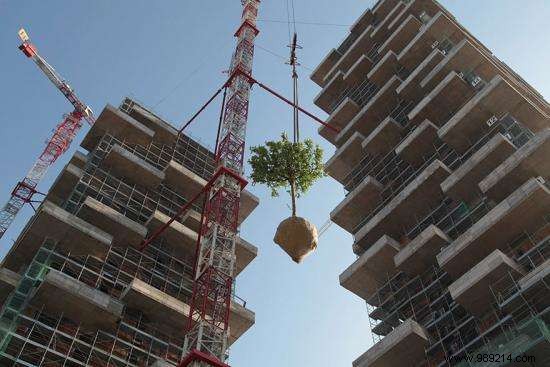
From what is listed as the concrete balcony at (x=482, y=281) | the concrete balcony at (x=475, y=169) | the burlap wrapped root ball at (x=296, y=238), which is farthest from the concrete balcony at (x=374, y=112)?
the burlap wrapped root ball at (x=296, y=238)

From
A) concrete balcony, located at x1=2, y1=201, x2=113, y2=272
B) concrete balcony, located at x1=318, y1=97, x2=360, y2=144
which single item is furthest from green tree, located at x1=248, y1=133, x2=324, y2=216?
concrete balcony, located at x1=318, y1=97, x2=360, y2=144

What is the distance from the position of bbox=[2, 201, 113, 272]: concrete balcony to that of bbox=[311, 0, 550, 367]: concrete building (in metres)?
16.3

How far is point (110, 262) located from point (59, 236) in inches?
157

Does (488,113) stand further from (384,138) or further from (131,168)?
(131,168)

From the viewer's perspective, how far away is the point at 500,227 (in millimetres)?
29859

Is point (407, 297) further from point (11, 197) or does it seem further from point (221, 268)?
point (11, 197)

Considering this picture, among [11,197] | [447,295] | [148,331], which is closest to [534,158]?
[447,295]

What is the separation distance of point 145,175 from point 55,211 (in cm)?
1001

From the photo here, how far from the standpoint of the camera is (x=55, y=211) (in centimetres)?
3784

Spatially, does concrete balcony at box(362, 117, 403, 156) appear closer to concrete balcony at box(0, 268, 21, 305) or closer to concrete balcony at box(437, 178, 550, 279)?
concrete balcony at box(437, 178, 550, 279)

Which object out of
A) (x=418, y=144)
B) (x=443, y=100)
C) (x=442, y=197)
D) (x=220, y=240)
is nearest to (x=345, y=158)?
(x=418, y=144)

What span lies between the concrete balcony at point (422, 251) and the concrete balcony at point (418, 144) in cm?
781

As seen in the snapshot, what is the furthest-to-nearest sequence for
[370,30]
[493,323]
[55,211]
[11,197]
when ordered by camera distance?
[11,197], [370,30], [55,211], [493,323]

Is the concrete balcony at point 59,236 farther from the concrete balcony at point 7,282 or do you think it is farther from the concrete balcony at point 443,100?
the concrete balcony at point 443,100
